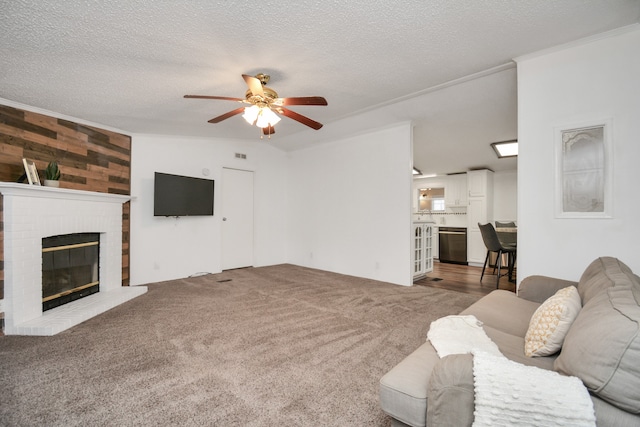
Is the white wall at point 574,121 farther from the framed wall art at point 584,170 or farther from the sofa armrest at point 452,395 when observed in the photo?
the sofa armrest at point 452,395

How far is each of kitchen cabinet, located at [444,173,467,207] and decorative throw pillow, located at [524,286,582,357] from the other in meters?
5.68

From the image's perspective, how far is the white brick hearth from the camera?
265 centimetres

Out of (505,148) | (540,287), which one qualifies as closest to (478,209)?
(505,148)

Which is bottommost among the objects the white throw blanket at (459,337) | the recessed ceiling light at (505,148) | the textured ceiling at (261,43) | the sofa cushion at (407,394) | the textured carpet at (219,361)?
the textured carpet at (219,361)

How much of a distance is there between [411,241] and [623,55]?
293 cm

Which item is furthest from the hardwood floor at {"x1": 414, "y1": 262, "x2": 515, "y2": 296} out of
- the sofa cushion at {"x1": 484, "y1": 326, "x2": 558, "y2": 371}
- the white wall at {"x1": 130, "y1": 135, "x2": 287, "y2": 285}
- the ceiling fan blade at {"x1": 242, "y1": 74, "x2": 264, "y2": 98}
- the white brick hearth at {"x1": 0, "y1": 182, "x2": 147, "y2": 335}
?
the white brick hearth at {"x1": 0, "y1": 182, "x2": 147, "y2": 335}

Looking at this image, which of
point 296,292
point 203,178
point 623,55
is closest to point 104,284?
point 203,178

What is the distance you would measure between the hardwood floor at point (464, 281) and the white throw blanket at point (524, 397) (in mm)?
3455

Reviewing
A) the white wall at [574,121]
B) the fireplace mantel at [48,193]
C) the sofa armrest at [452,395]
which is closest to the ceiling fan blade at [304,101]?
the white wall at [574,121]

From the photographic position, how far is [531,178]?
265 cm

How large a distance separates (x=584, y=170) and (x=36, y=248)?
5.15m

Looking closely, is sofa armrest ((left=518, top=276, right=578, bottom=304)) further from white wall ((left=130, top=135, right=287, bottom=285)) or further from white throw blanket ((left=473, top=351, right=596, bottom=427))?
white wall ((left=130, top=135, right=287, bottom=285))

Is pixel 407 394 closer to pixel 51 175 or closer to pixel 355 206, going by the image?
pixel 51 175

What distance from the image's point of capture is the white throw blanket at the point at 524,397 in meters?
0.88
